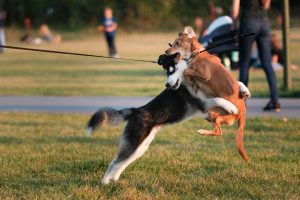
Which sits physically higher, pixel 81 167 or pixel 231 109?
pixel 231 109

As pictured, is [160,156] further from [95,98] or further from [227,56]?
[227,56]

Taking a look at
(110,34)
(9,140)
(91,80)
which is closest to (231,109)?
(9,140)

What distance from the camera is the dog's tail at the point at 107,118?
6215 millimetres

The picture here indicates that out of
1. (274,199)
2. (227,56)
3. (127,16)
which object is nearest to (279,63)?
(227,56)

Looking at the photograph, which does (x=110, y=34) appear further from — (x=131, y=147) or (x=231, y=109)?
(x=131, y=147)

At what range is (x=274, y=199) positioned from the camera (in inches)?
219

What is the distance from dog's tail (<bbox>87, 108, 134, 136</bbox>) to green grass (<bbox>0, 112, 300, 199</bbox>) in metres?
0.59

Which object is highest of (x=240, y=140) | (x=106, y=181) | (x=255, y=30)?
(x=255, y=30)

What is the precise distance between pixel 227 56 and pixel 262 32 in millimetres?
7611

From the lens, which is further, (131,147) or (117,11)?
(117,11)

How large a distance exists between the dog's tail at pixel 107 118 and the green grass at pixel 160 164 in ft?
1.92

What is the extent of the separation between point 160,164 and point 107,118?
1174 millimetres

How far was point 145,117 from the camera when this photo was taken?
6.13 m

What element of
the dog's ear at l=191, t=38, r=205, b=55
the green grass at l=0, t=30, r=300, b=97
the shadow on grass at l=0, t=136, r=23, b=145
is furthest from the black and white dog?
the green grass at l=0, t=30, r=300, b=97
